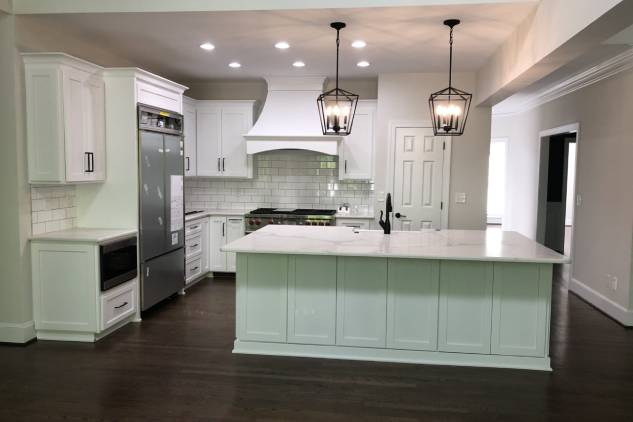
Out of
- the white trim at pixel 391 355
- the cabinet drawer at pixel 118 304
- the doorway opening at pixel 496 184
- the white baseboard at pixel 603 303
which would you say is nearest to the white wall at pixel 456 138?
the white baseboard at pixel 603 303

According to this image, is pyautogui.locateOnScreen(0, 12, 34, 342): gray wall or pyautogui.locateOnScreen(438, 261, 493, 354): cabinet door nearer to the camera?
pyautogui.locateOnScreen(438, 261, 493, 354): cabinet door

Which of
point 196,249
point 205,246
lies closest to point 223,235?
point 205,246

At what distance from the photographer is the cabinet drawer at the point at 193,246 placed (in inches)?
241

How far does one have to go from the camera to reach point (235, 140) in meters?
6.89

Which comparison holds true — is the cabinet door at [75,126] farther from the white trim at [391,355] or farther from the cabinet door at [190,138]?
the cabinet door at [190,138]

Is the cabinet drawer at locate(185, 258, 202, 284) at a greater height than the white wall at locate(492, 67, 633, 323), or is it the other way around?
the white wall at locate(492, 67, 633, 323)

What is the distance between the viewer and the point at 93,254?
4246 millimetres

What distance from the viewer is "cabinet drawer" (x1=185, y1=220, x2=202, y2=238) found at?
20.0 feet

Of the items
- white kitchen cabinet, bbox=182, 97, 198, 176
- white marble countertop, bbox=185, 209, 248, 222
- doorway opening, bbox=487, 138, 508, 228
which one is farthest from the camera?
doorway opening, bbox=487, 138, 508, 228

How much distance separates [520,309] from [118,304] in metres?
3.42

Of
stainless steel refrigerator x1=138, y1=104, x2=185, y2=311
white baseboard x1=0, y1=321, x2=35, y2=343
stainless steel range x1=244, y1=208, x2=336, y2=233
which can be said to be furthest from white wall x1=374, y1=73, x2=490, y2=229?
white baseboard x1=0, y1=321, x2=35, y2=343

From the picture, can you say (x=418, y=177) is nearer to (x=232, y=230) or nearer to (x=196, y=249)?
(x=232, y=230)

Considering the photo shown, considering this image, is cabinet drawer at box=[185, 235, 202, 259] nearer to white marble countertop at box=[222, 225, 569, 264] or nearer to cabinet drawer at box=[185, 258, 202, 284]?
cabinet drawer at box=[185, 258, 202, 284]

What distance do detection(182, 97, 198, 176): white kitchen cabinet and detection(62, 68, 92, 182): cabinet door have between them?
2161mm
